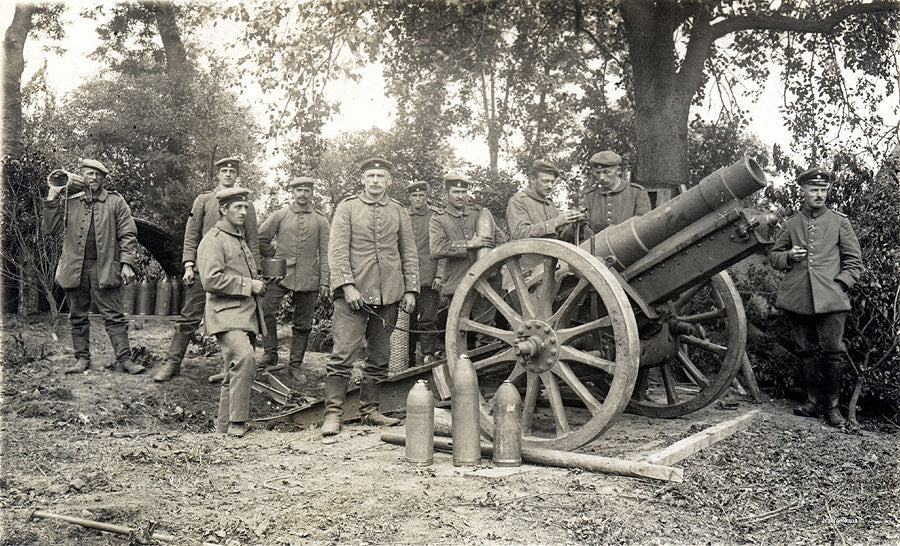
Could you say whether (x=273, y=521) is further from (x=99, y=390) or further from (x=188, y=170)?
(x=188, y=170)

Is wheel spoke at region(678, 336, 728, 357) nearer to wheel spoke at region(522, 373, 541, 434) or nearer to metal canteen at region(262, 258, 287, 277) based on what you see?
wheel spoke at region(522, 373, 541, 434)

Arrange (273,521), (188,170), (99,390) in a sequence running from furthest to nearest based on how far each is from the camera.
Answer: (188,170) → (99,390) → (273,521)

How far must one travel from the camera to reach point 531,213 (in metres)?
7.34

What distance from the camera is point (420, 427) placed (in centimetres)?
491

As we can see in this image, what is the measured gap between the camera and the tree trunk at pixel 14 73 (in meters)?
11.7

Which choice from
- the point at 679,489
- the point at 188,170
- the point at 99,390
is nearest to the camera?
the point at 679,489

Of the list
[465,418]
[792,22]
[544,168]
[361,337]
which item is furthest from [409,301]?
Answer: [792,22]

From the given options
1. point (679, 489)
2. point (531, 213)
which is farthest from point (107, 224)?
point (679, 489)

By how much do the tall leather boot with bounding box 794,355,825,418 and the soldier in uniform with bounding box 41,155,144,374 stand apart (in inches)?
246

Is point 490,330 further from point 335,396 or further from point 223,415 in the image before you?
point 223,415

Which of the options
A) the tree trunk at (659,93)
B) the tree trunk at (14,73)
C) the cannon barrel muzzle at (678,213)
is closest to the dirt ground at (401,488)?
the cannon barrel muzzle at (678,213)

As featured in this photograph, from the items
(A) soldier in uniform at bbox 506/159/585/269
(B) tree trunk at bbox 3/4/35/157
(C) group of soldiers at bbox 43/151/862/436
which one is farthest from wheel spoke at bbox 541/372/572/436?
(B) tree trunk at bbox 3/4/35/157

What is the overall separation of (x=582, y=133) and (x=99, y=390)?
8271 millimetres

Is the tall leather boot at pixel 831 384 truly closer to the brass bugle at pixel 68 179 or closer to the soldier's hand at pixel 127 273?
the soldier's hand at pixel 127 273
